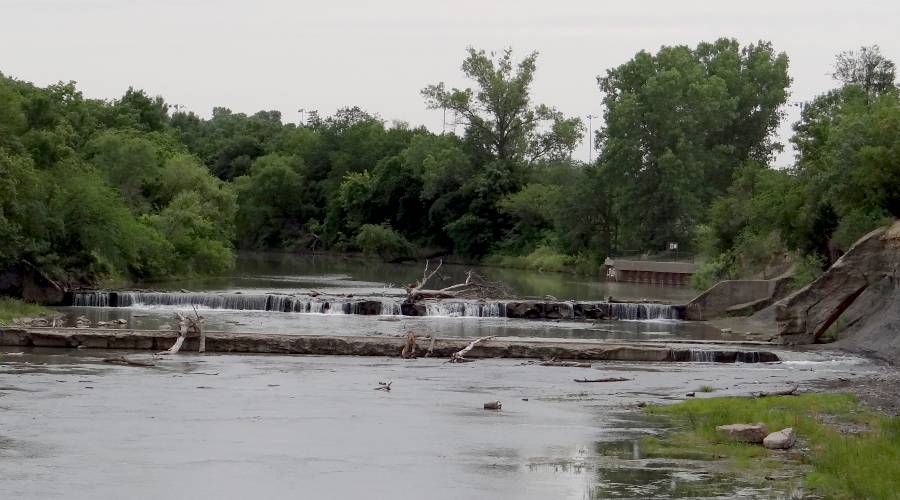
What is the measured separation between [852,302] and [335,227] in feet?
284

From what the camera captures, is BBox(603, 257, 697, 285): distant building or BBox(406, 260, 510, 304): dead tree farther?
BBox(603, 257, 697, 285): distant building

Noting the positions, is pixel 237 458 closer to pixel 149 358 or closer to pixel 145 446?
pixel 145 446

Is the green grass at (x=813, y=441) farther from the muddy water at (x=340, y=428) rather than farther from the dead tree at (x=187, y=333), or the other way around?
the dead tree at (x=187, y=333)

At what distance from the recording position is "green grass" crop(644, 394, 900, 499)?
62.9 feet

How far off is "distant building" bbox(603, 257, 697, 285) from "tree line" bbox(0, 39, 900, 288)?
2.37 metres

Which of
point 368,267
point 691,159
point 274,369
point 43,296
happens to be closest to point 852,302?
point 274,369

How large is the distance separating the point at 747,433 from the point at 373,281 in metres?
55.4

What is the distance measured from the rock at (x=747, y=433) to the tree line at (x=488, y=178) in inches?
962

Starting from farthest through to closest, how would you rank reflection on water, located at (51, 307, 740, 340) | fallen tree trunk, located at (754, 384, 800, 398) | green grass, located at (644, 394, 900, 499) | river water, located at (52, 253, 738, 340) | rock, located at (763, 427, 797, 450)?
river water, located at (52, 253, 738, 340)
reflection on water, located at (51, 307, 740, 340)
fallen tree trunk, located at (754, 384, 800, 398)
rock, located at (763, 427, 797, 450)
green grass, located at (644, 394, 900, 499)

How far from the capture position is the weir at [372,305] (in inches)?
2105

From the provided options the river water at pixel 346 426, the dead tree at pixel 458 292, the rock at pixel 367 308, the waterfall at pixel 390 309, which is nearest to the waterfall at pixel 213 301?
the rock at pixel 367 308

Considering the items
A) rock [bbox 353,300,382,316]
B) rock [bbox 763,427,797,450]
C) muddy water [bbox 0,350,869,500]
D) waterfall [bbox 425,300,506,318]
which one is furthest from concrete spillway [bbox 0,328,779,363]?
rock [bbox 763,427,797,450]

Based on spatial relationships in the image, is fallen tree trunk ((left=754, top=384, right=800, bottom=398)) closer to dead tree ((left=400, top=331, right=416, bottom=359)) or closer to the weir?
dead tree ((left=400, top=331, right=416, bottom=359))

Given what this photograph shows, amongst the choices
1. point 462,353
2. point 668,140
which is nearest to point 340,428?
point 462,353
